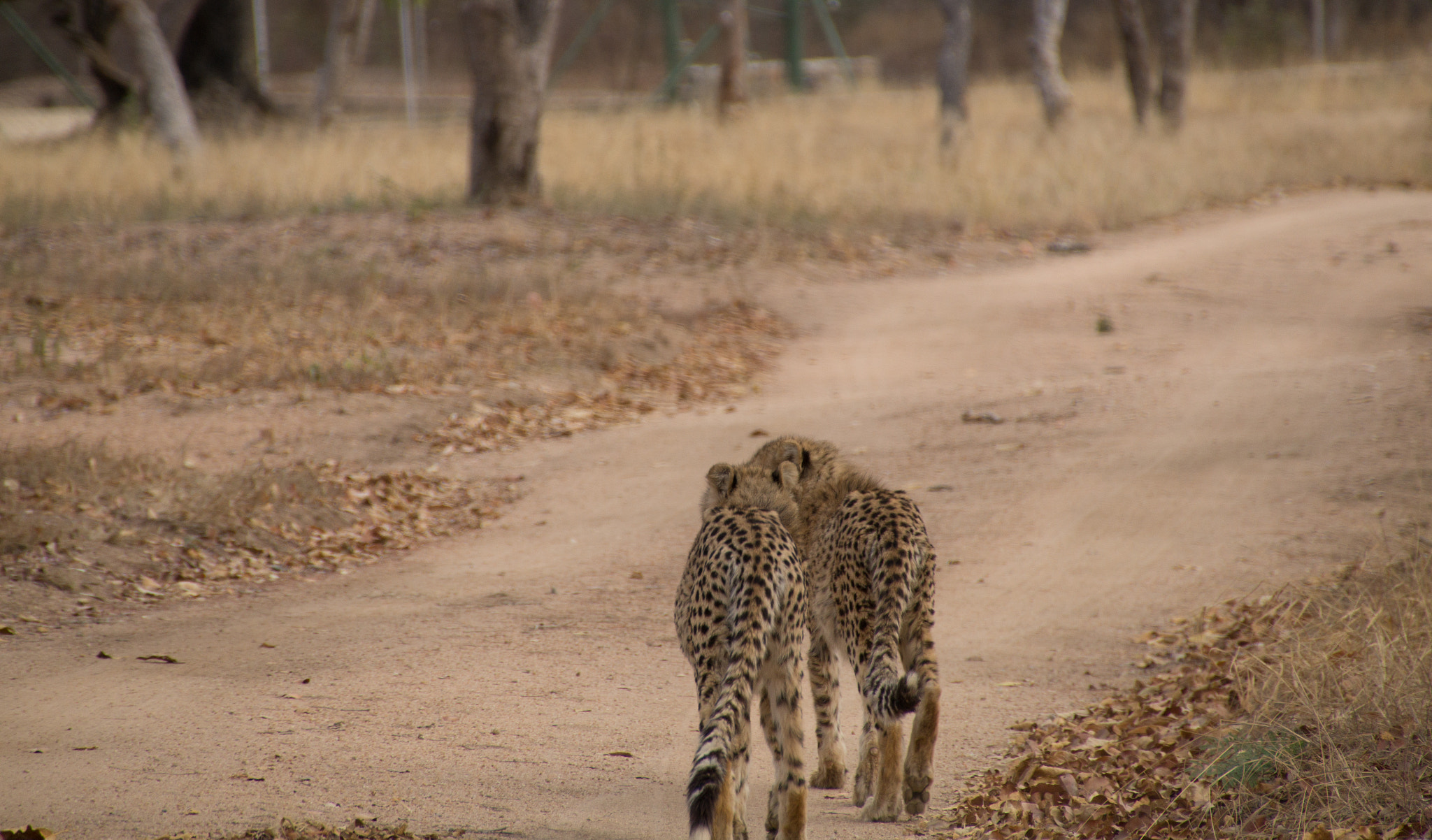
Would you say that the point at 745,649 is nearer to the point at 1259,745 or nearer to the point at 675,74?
the point at 1259,745

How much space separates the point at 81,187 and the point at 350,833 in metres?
13.7

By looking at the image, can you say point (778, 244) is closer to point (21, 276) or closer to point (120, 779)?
point (21, 276)

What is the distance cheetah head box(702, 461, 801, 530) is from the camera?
13.6ft

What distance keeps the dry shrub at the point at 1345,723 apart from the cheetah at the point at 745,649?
130cm

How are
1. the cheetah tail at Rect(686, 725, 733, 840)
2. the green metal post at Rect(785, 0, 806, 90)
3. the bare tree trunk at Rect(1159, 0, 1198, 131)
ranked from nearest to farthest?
→ 1. the cheetah tail at Rect(686, 725, 733, 840)
2. the bare tree trunk at Rect(1159, 0, 1198, 131)
3. the green metal post at Rect(785, 0, 806, 90)

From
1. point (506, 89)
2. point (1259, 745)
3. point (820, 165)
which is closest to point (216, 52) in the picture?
point (506, 89)

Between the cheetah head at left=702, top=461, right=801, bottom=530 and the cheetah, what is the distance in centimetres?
24

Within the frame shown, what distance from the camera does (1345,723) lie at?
3676mm

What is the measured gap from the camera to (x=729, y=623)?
354 cm

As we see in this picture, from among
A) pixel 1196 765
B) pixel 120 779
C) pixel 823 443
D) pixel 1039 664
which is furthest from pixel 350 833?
pixel 1039 664

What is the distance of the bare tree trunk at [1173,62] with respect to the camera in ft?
65.6

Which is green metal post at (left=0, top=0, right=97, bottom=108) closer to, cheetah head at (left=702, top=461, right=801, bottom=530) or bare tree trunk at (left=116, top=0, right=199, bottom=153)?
bare tree trunk at (left=116, top=0, right=199, bottom=153)

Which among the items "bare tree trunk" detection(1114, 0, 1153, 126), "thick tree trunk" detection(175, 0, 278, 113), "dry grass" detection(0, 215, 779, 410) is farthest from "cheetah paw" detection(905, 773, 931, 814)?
"thick tree trunk" detection(175, 0, 278, 113)

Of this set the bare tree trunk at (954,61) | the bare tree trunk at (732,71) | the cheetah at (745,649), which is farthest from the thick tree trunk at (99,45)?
the cheetah at (745,649)
